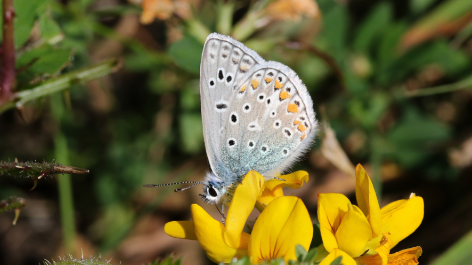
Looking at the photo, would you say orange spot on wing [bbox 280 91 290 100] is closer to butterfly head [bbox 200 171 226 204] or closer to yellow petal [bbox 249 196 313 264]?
butterfly head [bbox 200 171 226 204]

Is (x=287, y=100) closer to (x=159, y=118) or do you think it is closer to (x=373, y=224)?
(x=373, y=224)

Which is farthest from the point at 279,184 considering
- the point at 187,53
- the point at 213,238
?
the point at 187,53

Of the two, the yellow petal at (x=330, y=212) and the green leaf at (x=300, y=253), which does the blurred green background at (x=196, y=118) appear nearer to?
the yellow petal at (x=330, y=212)

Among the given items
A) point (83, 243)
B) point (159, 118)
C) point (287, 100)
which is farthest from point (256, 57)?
point (83, 243)

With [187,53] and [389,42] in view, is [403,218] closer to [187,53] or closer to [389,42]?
[187,53]

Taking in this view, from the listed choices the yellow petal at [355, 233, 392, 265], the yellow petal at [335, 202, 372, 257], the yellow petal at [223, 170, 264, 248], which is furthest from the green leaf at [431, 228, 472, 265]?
the yellow petal at [223, 170, 264, 248]

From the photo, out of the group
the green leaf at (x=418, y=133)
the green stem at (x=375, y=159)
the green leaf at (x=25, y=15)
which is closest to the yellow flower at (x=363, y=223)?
the green stem at (x=375, y=159)
